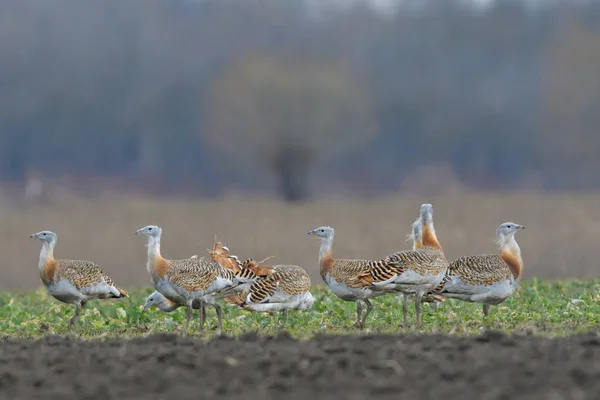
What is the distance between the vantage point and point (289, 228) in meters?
29.9

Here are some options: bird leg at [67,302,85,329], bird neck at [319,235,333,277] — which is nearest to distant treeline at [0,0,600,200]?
bird neck at [319,235,333,277]

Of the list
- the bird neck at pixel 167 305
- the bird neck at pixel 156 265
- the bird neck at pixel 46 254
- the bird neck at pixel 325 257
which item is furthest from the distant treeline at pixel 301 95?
the bird neck at pixel 156 265

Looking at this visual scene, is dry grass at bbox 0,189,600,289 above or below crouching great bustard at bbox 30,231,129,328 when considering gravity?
above

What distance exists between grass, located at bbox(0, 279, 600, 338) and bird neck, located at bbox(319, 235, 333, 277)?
62 centimetres

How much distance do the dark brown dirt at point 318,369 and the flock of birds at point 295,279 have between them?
286 cm

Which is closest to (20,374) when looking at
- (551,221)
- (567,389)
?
(567,389)

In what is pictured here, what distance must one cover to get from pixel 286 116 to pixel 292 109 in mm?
517

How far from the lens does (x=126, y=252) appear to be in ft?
85.2

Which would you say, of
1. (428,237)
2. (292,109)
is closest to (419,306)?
(428,237)

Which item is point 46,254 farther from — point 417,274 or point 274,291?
point 417,274

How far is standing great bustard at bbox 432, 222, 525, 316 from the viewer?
40.6 ft

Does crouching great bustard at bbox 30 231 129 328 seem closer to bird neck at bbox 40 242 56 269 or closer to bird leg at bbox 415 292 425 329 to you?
bird neck at bbox 40 242 56 269

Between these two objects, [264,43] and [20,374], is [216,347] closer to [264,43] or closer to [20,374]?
[20,374]

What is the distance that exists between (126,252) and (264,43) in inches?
798
